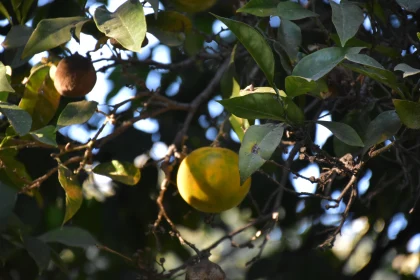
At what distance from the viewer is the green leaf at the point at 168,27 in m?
1.30

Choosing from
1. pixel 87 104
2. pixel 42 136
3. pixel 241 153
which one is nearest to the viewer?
pixel 241 153

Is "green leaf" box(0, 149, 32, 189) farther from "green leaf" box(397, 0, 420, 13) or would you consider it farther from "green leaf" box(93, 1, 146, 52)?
"green leaf" box(397, 0, 420, 13)

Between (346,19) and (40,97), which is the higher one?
(346,19)

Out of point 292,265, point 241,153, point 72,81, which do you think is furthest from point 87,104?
point 292,265

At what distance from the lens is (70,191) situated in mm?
1229

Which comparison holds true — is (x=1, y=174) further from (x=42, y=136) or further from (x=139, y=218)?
(x=139, y=218)

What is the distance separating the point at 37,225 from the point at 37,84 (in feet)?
1.87

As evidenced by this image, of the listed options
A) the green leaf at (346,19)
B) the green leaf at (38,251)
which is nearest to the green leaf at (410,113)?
the green leaf at (346,19)

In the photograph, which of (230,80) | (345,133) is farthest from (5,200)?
(345,133)

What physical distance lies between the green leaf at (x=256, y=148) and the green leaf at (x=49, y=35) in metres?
0.38

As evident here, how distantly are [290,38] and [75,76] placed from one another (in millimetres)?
379

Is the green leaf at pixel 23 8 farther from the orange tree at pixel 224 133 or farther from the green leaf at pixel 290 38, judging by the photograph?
the green leaf at pixel 290 38

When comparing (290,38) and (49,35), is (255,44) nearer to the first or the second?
(290,38)

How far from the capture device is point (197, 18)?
2.02 metres
